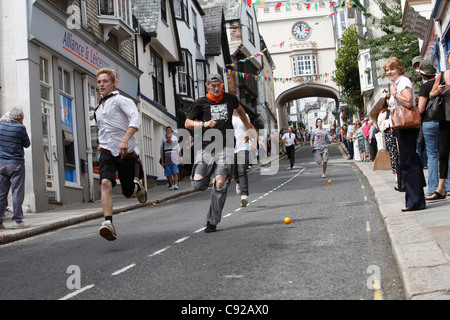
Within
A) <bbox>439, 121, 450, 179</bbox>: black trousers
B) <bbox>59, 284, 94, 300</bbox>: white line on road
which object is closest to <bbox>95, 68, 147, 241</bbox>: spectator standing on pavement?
<bbox>59, 284, 94, 300</bbox>: white line on road

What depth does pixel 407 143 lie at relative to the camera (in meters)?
7.09

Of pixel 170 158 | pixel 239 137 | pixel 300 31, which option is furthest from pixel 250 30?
pixel 239 137

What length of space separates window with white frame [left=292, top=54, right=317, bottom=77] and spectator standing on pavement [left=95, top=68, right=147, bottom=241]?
6078cm

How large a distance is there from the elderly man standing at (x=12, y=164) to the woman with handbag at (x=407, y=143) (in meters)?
5.71

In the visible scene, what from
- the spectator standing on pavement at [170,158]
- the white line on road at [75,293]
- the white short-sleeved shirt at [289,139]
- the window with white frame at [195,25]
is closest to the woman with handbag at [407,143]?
the white line on road at [75,293]

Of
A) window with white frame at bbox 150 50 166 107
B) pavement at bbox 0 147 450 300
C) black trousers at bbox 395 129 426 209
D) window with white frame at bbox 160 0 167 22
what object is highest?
window with white frame at bbox 160 0 167 22

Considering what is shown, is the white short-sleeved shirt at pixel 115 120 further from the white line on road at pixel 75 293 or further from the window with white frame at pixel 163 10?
the window with white frame at pixel 163 10

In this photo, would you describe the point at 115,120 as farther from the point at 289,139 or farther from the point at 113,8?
the point at 289,139

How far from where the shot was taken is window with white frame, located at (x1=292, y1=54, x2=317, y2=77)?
6650 centimetres

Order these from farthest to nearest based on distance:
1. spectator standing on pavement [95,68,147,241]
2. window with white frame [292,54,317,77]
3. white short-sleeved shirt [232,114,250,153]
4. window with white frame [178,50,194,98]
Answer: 1. window with white frame [292,54,317,77]
2. window with white frame [178,50,194,98]
3. white short-sleeved shirt [232,114,250,153]
4. spectator standing on pavement [95,68,147,241]

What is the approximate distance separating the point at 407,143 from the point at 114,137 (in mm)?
3581

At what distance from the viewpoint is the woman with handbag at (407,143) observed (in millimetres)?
6977

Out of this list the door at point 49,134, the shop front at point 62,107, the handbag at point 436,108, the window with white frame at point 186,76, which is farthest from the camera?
the window with white frame at point 186,76

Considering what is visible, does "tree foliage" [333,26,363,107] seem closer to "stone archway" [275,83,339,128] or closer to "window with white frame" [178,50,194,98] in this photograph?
"window with white frame" [178,50,194,98]
